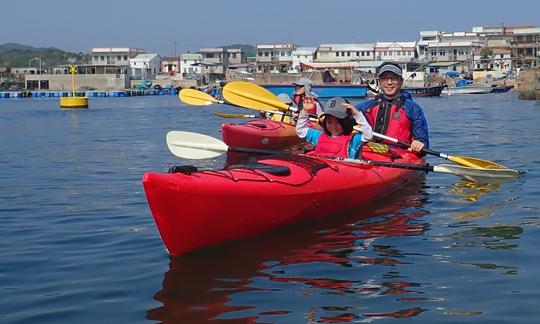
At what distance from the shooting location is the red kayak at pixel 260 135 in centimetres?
1370

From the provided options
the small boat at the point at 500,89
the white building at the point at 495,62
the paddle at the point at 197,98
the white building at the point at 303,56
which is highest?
the white building at the point at 303,56

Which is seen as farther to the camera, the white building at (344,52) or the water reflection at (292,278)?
the white building at (344,52)

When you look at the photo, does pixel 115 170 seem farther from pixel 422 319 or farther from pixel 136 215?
pixel 422 319

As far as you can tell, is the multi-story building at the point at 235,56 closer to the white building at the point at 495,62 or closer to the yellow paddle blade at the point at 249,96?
the white building at the point at 495,62

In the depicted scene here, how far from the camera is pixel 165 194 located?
5.41 metres

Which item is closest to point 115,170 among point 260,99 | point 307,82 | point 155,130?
point 260,99

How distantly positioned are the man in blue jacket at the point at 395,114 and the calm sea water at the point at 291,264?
0.81 meters

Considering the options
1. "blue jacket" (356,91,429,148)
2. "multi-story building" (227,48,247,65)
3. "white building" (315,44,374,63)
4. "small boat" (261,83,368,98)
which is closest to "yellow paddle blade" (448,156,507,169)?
"blue jacket" (356,91,429,148)

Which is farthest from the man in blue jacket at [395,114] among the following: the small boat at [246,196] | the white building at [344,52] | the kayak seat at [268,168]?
the white building at [344,52]

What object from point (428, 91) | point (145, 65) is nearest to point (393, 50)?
point (145, 65)

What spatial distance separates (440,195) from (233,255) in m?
4.16

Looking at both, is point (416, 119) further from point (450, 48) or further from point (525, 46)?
point (450, 48)

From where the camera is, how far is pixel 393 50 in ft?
317

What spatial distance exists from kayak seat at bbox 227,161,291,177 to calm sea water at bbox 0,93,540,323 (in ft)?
2.13
